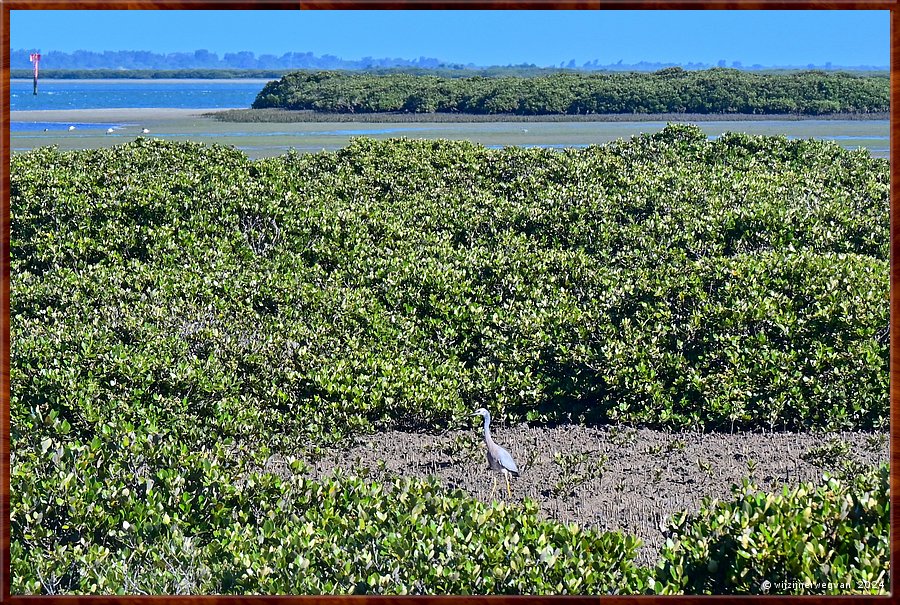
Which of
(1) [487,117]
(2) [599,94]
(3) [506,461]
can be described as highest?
(2) [599,94]

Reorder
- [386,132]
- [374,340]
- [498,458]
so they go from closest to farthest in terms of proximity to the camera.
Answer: [498,458] → [374,340] → [386,132]

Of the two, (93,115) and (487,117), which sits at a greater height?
(93,115)

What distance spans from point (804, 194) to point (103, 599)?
36.6 feet

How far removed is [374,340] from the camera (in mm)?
8477

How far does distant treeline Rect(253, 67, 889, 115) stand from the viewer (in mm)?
40594

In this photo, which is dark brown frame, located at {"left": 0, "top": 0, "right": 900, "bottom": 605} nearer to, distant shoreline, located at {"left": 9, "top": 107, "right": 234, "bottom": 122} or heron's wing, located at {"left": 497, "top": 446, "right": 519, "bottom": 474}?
heron's wing, located at {"left": 497, "top": 446, "right": 519, "bottom": 474}

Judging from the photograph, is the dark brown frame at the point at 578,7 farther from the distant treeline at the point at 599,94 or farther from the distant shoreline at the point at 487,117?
the distant shoreline at the point at 487,117

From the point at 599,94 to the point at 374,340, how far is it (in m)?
39.1

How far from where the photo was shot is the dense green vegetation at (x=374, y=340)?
15.9 ft

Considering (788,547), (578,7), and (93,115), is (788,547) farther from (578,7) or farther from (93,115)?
(93,115)

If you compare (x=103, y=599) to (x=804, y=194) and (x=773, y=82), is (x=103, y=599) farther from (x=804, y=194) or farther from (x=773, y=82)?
(x=773, y=82)

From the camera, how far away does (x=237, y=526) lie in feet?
16.3

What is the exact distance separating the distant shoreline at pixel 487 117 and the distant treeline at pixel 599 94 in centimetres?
44

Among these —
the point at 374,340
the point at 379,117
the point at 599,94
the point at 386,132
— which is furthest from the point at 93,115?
the point at 374,340
